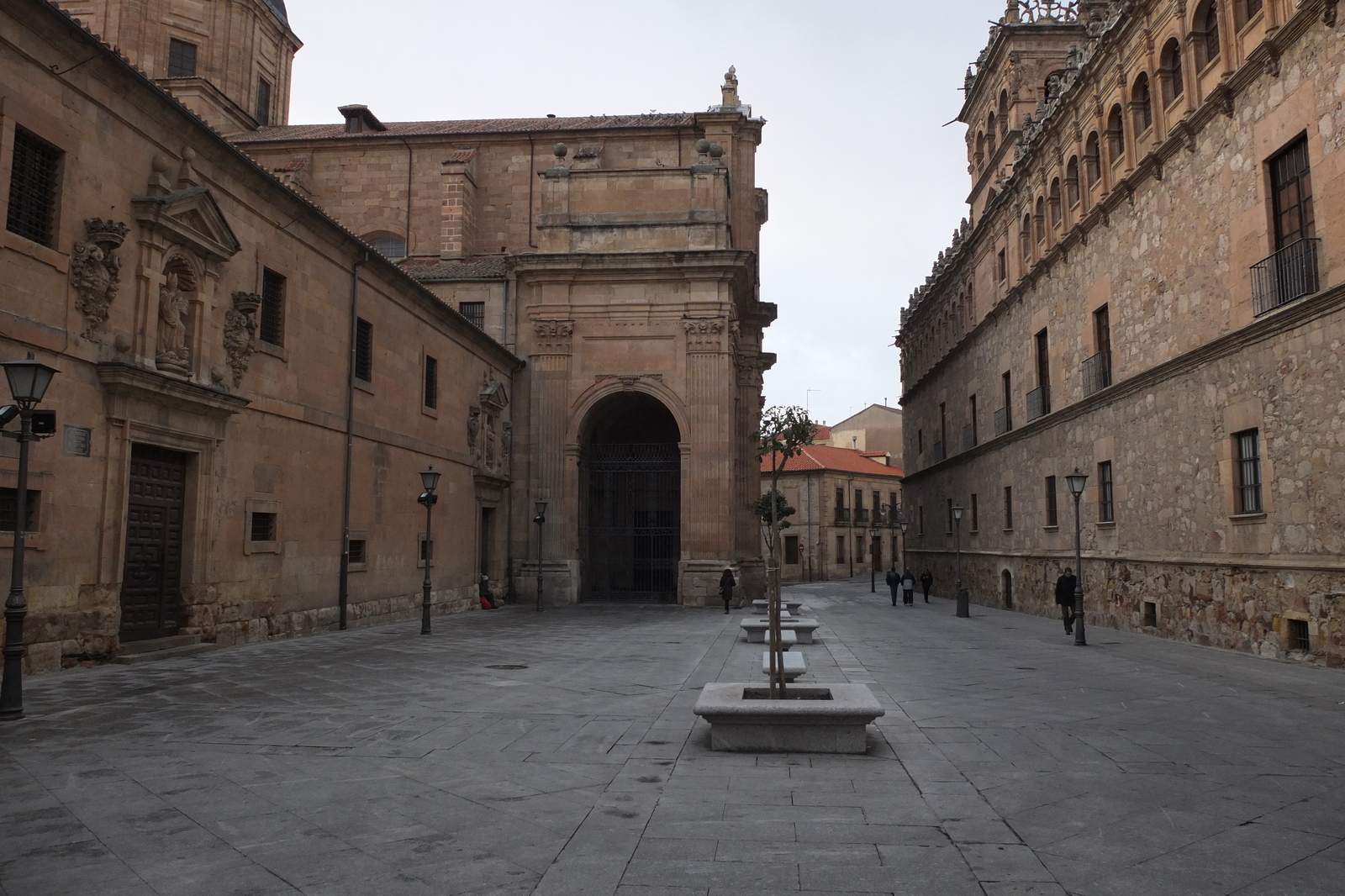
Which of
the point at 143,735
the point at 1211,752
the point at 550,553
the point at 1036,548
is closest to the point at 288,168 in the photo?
the point at 550,553

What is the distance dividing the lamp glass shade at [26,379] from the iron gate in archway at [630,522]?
20.3m

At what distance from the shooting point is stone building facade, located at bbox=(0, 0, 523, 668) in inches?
425

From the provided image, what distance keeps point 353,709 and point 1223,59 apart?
1608 centimetres

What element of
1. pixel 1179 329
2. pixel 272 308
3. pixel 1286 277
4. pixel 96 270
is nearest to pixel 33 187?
pixel 96 270

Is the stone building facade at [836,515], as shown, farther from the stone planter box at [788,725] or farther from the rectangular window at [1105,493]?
the stone planter box at [788,725]

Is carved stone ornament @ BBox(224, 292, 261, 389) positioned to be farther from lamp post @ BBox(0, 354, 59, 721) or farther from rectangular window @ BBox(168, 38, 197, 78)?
rectangular window @ BBox(168, 38, 197, 78)

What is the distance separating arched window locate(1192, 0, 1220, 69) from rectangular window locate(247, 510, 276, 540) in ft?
57.1

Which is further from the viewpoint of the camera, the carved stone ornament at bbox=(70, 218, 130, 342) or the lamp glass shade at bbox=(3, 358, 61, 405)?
the carved stone ornament at bbox=(70, 218, 130, 342)

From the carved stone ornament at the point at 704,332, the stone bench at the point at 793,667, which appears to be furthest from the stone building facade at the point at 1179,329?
the carved stone ornament at the point at 704,332

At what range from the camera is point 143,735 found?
7.28 m

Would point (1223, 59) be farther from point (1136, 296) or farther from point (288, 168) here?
point (288, 168)

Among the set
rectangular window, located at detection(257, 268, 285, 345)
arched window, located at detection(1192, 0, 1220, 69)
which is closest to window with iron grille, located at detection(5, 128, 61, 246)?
rectangular window, located at detection(257, 268, 285, 345)

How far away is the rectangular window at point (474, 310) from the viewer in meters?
30.0

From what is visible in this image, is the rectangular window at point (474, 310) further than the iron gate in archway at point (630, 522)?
Yes
